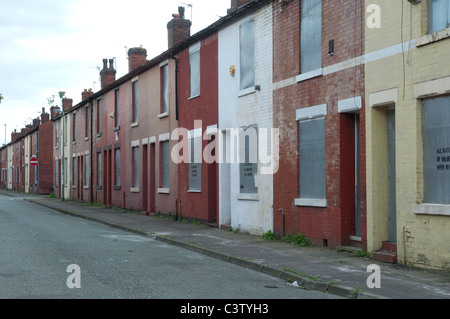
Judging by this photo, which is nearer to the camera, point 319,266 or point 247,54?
point 319,266

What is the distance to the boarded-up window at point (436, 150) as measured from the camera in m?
9.55

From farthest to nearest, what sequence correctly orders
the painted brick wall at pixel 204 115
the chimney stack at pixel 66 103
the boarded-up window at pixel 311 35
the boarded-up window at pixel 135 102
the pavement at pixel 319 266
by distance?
the chimney stack at pixel 66 103
the boarded-up window at pixel 135 102
the painted brick wall at pixel 204 115
the boarded-up window at pixel 311 35
the pavement at pixel 319 266

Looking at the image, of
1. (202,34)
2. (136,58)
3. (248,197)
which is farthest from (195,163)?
(136,58)

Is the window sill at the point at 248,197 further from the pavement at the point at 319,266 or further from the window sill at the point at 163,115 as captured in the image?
the window sill at the point at 163,115

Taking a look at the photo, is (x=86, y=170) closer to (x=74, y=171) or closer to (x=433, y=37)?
(x=74, y=171)

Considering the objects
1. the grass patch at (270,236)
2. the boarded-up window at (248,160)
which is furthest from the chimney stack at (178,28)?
the grass patch at (270,236)

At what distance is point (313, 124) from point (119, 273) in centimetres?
600

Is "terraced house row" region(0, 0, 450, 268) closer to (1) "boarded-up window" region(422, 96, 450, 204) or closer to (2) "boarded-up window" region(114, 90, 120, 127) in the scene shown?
(1) "boarded-up window" region(422, 96, 450, 204)

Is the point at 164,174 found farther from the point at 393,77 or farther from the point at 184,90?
the point at 393,77

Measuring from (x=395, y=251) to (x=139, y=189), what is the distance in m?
15.8

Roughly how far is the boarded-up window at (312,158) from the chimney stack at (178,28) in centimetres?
1131

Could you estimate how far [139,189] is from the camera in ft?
81.4

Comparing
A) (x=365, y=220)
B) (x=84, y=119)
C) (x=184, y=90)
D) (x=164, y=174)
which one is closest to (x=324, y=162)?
(x=365, y=220)

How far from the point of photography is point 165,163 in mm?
22078
